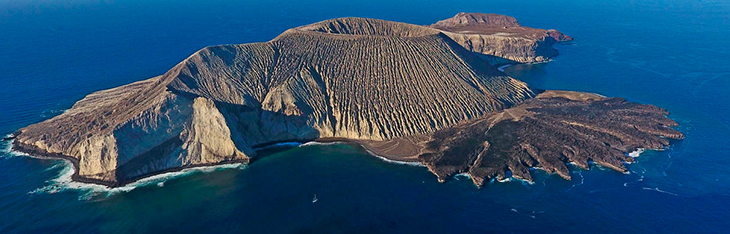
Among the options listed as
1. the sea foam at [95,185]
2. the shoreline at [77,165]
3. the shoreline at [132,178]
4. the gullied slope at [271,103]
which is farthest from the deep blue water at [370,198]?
the gullied slope at [271,103]

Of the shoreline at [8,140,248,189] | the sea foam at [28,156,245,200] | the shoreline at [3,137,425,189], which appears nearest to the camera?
the sea foam at [28,156,245,200]

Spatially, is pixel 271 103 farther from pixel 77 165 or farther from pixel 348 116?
pixel 77 165

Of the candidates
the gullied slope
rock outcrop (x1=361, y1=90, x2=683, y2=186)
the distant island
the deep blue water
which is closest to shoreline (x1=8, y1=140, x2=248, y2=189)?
the distant island

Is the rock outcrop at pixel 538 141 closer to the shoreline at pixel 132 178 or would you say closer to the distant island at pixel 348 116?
the distant island at pixel 348 116

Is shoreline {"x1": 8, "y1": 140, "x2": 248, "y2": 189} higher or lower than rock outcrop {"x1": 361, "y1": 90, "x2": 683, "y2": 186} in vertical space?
higher

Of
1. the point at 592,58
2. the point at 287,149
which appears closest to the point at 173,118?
the point at 287,149

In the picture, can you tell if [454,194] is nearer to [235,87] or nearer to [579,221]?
[579,221]

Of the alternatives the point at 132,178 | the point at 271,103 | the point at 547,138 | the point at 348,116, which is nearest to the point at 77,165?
the point at 132,178

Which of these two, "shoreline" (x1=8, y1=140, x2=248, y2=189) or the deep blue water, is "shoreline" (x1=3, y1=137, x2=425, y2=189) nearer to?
"shoreline" (x1=8, y1=140, x2=248, y2=189)
